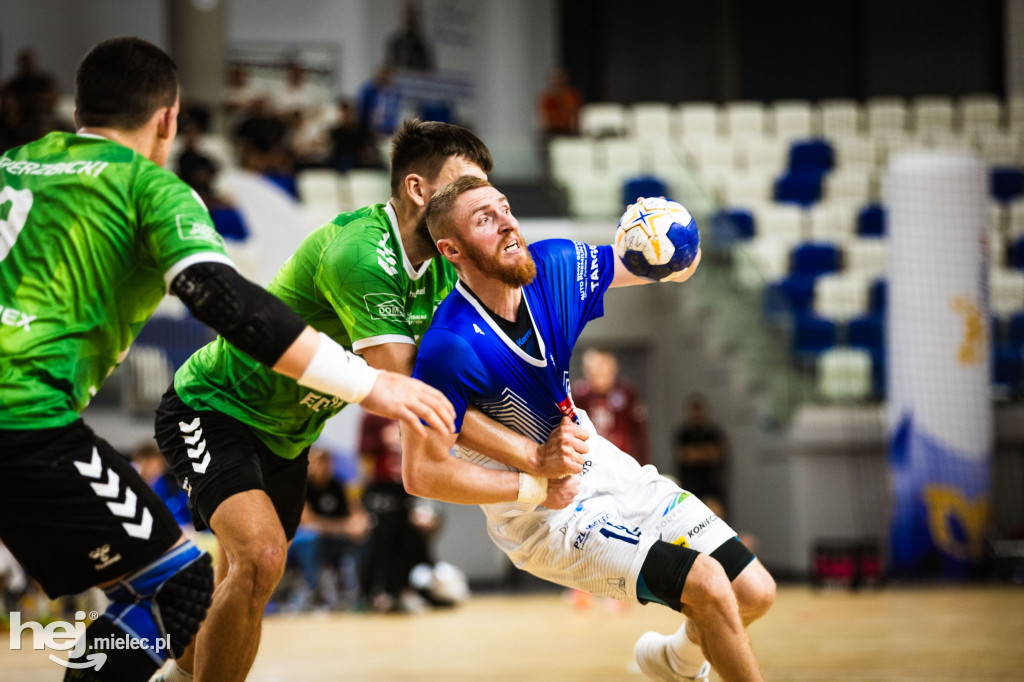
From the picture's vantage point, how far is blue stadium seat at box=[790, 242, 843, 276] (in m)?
13.0

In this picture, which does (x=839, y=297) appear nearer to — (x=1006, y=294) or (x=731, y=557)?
(x=1006, y=294)

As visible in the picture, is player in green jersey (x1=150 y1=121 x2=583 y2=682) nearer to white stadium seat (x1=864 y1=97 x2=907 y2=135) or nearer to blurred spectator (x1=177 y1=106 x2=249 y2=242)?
blurred spectator (x1=177 y1=106 x2=249 y2=242)

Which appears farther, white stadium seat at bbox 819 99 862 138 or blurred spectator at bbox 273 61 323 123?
white stadium seat at bbox 819 99 862 138

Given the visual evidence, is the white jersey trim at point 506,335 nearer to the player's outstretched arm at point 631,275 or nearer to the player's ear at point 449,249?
the player's ear at point 449,249

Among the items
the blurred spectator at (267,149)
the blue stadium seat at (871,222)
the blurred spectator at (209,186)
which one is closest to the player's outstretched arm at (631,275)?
the blurred spectator at (209,186)

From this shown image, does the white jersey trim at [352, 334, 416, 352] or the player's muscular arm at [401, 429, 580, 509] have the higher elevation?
the white jersey trim at [352, 334, 416, 352]

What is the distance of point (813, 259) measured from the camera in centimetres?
1302

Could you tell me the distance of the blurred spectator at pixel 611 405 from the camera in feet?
31.7

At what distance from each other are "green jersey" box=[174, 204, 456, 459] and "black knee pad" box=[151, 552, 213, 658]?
0.92 m

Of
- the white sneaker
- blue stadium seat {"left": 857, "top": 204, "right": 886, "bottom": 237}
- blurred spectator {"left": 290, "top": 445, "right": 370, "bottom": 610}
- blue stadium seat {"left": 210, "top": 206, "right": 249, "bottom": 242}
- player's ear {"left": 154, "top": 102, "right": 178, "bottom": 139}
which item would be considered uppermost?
player's ear {"left": 154, "top": 102, "right": 178, "bottom": 139}

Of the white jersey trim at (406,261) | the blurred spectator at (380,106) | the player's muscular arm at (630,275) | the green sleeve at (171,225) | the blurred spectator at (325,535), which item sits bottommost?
the blurred spectator at (325,535)

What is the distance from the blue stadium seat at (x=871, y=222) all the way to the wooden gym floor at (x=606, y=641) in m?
5.18

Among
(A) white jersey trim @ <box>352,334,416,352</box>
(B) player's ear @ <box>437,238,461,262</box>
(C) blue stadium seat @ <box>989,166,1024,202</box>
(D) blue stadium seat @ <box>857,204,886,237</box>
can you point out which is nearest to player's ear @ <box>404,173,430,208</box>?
(B) player's ear @ <box>437,238,461,262</box>

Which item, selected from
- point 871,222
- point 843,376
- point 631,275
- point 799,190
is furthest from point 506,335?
point 799,190
